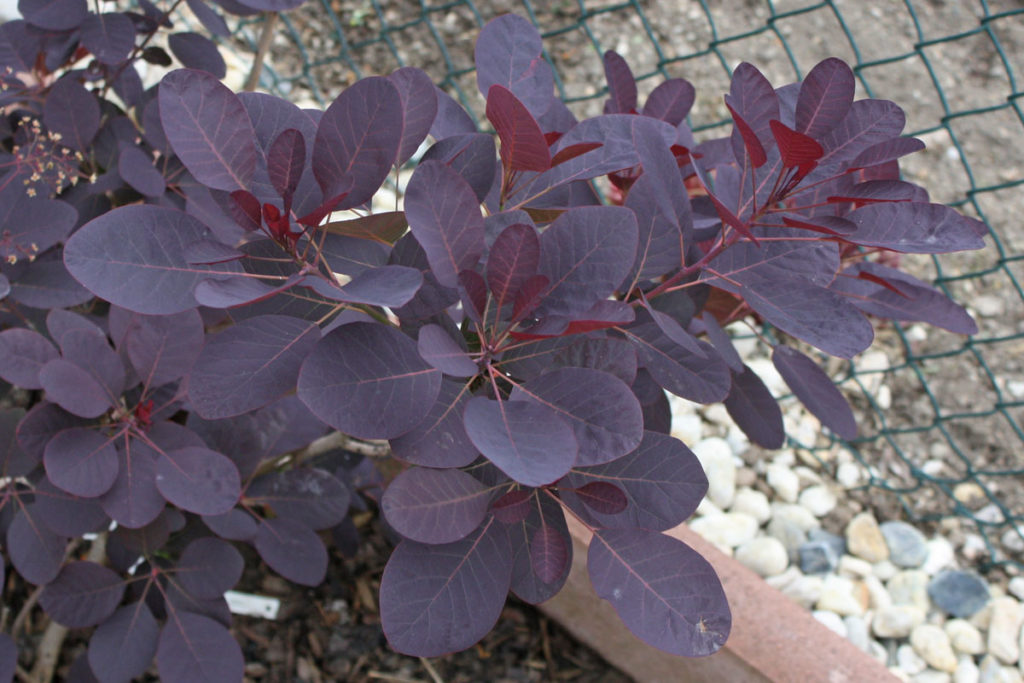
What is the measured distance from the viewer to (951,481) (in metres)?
2.11

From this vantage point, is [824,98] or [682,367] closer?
[824,98]

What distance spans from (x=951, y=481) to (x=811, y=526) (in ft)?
1.21

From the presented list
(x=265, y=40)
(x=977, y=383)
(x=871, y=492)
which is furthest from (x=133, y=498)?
(x=977, y=383)

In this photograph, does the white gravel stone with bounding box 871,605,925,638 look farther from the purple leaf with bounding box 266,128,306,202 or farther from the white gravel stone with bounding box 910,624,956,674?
the purple leaf with bounding box 266,128,306,202

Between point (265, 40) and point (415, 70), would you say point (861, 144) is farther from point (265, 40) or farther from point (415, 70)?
point (265, 40)

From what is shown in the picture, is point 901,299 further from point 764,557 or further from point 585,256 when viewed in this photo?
point 764,557

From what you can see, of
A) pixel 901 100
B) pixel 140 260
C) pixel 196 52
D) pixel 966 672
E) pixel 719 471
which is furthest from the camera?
pixel 901 100

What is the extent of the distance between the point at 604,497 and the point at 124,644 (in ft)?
2.57

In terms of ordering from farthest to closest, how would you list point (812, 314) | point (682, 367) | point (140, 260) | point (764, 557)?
point (764, 557), point (682, 367), point (812, 314), point (140, 260)

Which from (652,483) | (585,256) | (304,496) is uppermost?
(585,256)

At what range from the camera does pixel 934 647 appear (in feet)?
6.09

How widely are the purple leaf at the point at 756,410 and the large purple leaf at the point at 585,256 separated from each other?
426mm

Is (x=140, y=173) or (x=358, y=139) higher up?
(x=358, y=139)

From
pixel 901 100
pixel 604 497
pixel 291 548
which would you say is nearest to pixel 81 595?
pixel 291 548
